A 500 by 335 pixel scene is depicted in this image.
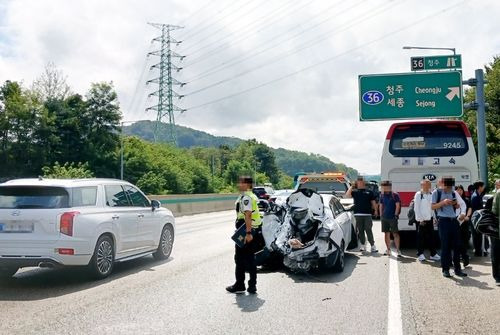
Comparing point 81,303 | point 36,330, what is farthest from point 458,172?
point 36,330

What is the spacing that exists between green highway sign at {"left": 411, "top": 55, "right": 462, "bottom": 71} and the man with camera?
43.2 feet

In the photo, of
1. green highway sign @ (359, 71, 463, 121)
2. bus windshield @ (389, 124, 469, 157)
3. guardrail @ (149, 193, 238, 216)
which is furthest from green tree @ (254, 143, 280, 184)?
bus windshield @ (389, 124, 469, 157)

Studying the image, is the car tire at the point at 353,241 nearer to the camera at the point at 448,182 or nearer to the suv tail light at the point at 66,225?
the camera at the point at 448,182

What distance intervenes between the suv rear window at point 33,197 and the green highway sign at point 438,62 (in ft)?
54.5

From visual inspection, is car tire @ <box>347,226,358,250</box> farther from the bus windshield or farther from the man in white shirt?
the bus windshield

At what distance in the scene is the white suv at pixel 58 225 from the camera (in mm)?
8508

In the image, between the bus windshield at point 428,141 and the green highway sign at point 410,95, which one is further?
the green highway sign at point 410,95

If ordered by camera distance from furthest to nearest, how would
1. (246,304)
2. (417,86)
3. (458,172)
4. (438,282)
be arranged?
(417,86)
(458,172)
(438,282)
(246,304)

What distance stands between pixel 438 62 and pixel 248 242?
16131 millimetres

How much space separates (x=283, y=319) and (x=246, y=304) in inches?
37.2

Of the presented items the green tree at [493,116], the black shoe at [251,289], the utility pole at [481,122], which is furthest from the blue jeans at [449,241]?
the green tree at [493,116]

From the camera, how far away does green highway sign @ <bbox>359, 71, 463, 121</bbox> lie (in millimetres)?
22344

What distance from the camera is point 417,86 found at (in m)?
22.8

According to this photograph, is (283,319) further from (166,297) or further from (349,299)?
(166,297)
